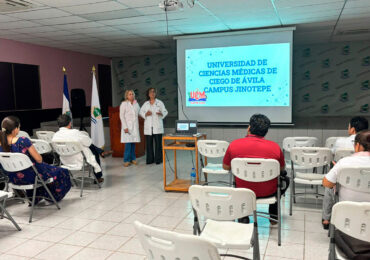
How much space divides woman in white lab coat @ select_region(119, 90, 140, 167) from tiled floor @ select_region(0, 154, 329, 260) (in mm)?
1474

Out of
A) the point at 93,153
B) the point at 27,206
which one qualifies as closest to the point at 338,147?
the point at 93,153

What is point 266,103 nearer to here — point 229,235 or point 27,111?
point 229,235

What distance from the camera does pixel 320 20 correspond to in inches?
237

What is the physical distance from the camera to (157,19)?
550 centimetres

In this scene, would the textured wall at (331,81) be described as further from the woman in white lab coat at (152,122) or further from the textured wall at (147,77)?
the woman in white lab coat at (152,122)

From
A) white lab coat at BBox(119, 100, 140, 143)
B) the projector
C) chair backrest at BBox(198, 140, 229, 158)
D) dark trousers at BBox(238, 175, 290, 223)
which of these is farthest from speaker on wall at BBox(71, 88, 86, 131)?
dark trousers at BBox(238, 175, 290, 223)

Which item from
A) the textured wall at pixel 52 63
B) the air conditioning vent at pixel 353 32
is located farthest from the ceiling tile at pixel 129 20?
the air conditioning vent at pixel 353 32

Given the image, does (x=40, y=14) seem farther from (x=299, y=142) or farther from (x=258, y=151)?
(x=299, y=142)

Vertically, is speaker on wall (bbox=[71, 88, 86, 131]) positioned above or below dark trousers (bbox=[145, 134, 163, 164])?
above

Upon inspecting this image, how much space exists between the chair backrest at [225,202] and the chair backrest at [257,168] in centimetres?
68

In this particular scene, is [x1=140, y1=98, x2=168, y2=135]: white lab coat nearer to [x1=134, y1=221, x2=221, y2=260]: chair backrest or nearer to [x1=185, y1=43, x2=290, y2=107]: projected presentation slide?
[x1=185, y1=43, x2=290, y2=107]: projected presentation slide

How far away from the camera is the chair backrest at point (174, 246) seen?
4.26ft

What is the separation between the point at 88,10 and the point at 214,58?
9.94 ft

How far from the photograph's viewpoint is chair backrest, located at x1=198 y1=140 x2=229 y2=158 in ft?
12.7
